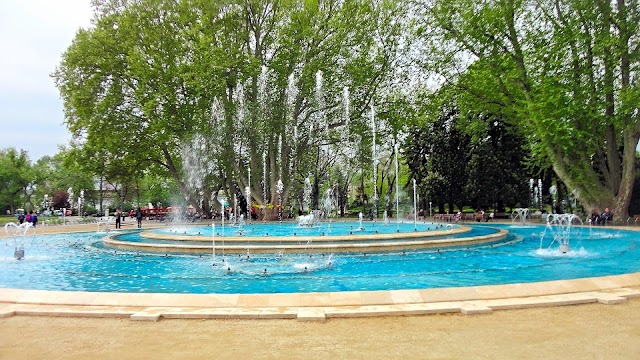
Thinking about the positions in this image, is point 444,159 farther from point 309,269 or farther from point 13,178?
point 13,178

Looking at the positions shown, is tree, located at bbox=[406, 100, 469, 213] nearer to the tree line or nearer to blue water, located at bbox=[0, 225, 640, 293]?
the tree line

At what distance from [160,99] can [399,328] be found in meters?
30.5

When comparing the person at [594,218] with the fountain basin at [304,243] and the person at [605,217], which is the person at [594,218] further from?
the fountain basin at [304,243]

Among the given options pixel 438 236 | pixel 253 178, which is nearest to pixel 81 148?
pixel 253 178

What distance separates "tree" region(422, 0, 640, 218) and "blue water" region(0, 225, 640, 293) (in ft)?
37.6

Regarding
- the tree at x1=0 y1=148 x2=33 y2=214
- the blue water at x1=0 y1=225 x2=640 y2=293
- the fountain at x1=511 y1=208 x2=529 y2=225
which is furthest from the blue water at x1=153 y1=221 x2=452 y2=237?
the tree at x1=0 y1=148 x2=33 y2=214

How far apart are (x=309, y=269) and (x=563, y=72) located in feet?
71.2

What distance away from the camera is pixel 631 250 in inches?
620

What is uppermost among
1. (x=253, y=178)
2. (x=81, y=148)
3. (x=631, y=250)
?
(x=81, y=148)

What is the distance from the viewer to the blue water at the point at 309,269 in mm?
10328

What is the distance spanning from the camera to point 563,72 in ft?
89.2

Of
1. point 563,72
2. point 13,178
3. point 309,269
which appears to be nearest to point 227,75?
point 563,72

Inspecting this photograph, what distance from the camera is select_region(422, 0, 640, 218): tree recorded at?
26.2 metres

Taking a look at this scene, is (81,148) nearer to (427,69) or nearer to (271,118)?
(271,118)
